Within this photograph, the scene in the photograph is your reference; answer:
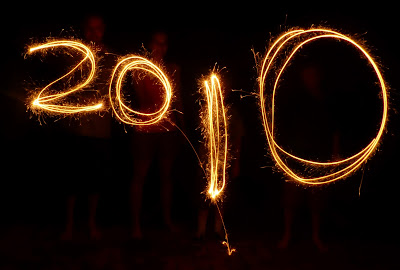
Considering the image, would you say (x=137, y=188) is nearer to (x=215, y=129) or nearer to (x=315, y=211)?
(x=215, y=129)

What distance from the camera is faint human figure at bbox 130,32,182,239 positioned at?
3963 mm

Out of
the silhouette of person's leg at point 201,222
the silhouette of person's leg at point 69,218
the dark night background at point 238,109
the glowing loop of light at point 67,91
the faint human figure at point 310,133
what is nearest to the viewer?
the glowing loop of light at point 67,91

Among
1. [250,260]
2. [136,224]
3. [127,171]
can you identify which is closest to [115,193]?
[127,171]

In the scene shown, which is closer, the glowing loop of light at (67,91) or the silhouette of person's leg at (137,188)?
the glowing loop of light at (67,91)

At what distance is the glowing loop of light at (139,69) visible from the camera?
3754mm

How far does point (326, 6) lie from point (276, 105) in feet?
4.82

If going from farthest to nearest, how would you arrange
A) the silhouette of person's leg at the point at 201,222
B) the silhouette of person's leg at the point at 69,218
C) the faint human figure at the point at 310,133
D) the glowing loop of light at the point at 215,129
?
the silhouette of person's leg at the point at 201,222, the silhouette of person's leg at the point at 69,218, the faint human figure at the point at 310,133, the glowing loop of light at the point at 215,129

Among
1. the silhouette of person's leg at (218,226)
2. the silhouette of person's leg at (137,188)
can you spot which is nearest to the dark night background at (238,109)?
the silhouette of person's leg at (218,226)

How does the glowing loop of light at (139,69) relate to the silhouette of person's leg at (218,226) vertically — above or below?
above

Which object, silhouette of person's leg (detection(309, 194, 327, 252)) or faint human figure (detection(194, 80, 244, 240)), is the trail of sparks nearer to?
faint human figure (detection(194, 80, 244, 240))

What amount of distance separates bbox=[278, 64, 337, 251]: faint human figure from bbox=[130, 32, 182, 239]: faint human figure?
100cm

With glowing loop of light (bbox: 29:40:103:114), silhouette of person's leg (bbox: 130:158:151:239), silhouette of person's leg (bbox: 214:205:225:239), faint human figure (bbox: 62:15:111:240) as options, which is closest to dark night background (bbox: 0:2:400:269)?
silhouette of person's leg (bbox: 214:205:225:239)

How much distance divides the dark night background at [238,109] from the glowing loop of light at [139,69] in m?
0.79

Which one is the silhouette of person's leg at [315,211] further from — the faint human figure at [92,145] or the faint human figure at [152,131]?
the faint human figure at [92,145]
